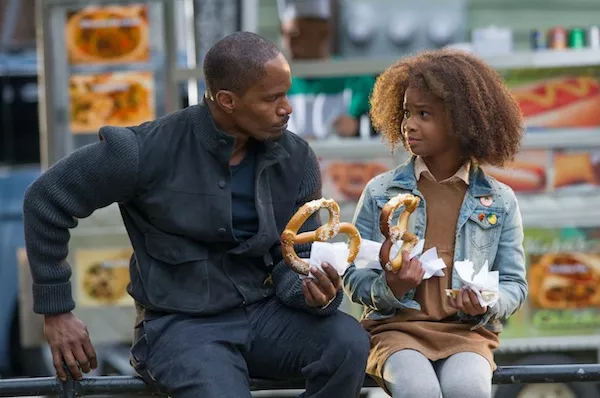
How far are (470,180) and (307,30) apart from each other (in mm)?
3283

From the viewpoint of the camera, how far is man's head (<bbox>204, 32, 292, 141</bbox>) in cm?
353

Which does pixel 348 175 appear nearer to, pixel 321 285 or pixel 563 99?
pixel 563 99

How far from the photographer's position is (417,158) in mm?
3932

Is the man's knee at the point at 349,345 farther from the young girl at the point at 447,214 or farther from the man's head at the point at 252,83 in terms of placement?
the man's head at the point at 252,83

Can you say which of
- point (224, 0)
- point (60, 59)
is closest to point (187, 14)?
point (224, 0)

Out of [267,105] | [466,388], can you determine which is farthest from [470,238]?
[267,105]

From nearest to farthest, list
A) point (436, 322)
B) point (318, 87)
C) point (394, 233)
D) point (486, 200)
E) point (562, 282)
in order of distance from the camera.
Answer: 1. point (394, 233)
2. point (436, 322)
3. point (486, 200)
4. point (562, 282)
5. point (318, 87)

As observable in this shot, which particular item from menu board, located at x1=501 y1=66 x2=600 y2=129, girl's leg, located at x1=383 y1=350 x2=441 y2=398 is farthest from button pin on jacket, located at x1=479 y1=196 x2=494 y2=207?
menu board, located at x1=501 y1=66 x2=600 y2=129

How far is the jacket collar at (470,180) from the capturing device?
3.85 metres

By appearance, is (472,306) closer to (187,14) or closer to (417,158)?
(417,158)

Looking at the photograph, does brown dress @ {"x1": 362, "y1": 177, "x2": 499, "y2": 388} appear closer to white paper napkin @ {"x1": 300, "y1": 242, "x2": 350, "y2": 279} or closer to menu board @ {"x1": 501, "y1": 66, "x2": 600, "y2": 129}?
white paper napkin @ {"x1": 300, "y1": 242, "x2": 350, "y2": 279}

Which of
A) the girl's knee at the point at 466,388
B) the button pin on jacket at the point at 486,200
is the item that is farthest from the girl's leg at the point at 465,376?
the button pin on jacket at the point at 486,200

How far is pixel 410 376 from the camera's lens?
11.4 ft

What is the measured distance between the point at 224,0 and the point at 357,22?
801 millimetres
